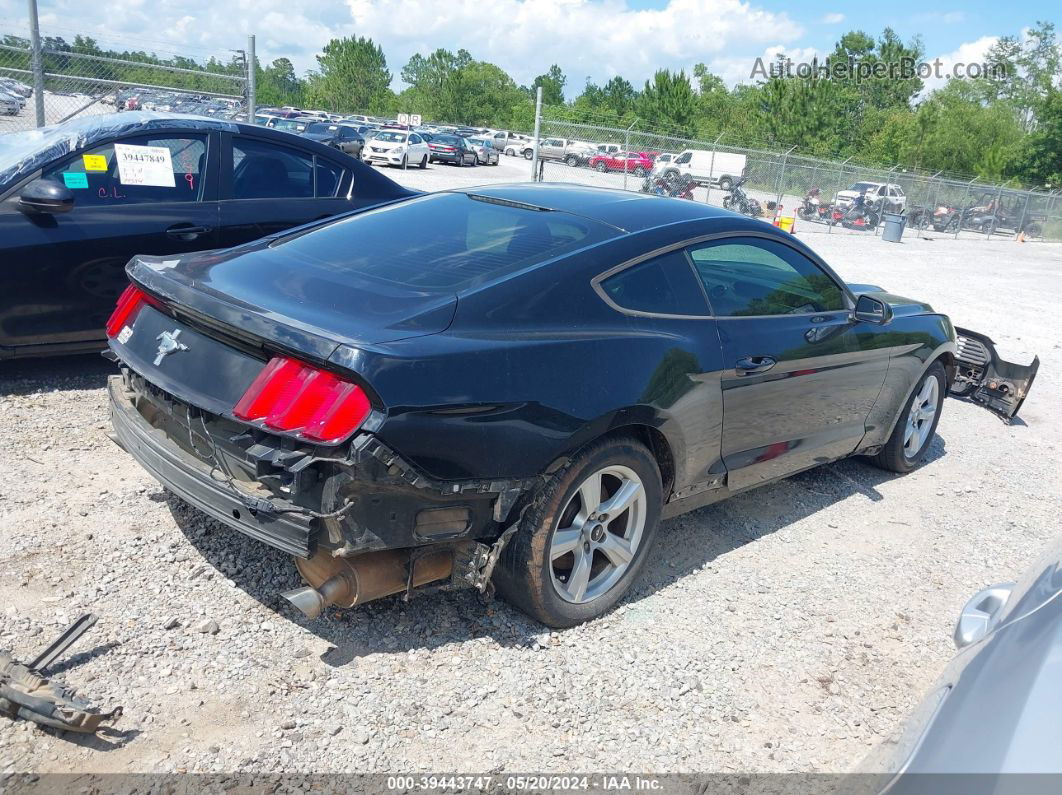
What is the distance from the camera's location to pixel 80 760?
7.96ft

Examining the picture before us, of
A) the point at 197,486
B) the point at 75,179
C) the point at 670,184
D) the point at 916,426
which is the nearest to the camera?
the point at 197,486

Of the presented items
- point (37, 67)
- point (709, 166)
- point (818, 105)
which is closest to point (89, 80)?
point (37, 67)

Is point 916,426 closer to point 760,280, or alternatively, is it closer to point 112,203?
point 760,280

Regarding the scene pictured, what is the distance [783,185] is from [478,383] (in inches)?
996

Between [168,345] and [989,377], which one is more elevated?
[168,345]

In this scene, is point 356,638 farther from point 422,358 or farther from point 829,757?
point 829,757

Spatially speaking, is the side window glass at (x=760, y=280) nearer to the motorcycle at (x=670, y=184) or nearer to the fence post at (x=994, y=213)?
the motorcycle at (x=670, y=184)

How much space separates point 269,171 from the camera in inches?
231

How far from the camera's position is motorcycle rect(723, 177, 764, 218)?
79.5 ft

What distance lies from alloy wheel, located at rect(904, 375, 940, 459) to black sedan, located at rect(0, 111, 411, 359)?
4.14 metres

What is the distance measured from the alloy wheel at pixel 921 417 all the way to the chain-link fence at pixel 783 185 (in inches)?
669

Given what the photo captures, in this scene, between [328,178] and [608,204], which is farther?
[328,178]

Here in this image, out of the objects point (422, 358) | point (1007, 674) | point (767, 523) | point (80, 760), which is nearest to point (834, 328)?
point (767, 523)

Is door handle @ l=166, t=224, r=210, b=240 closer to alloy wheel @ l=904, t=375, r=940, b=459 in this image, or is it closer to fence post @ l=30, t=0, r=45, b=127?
alloy wheel @ l=904, t=375, r=940, b=459
